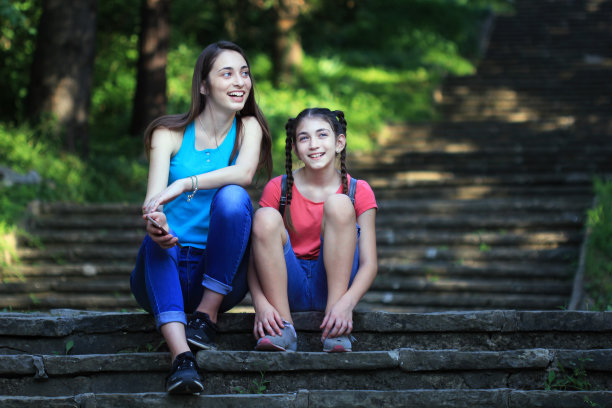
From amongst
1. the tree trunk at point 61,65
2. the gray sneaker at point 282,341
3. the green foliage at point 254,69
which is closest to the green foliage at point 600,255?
the gray sneaker at point 282,341

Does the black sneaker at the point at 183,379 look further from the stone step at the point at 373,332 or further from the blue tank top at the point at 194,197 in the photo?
the blue tank top at the point at 194,197

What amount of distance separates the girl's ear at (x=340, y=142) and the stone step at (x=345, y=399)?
1134 mm

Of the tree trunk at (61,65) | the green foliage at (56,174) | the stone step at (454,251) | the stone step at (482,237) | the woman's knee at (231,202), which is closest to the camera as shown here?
the woman's knee at (231,202)

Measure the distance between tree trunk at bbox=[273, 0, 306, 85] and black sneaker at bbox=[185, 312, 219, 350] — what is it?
33.1 ft

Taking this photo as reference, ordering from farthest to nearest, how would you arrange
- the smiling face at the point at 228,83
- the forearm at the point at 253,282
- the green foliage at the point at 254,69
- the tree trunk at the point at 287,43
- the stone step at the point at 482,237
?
the tree trunk at the point at 287,43
the green foliage at the point at 254,69
the stone step at the point at 482,237
the smiling face at the point at 228,83
the forearm at the point at 253,282

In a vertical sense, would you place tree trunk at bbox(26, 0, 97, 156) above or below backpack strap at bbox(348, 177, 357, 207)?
above

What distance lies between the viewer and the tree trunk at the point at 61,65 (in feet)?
26.7

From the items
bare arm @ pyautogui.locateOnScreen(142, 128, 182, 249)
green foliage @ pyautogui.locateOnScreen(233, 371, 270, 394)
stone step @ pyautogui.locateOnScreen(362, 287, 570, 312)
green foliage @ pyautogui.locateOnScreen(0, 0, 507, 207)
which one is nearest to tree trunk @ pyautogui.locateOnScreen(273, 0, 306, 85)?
green foliage @ pyautogui.locateOnScreen(0, 0, 507, 207)

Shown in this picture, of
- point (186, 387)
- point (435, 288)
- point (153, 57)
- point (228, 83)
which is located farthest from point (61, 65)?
point (186, 387)

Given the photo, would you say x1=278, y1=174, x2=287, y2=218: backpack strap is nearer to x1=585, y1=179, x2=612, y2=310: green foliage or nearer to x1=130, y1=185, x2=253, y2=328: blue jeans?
x1=130, y1=185, x2=253, y2=328: blue jeans

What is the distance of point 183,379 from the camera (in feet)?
8.48

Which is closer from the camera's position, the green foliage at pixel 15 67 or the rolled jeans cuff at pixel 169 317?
the rolled jeans cuff at pixel 169 317

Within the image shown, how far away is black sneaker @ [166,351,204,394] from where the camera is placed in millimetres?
2580

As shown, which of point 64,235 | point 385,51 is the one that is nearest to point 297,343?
point 64,235
